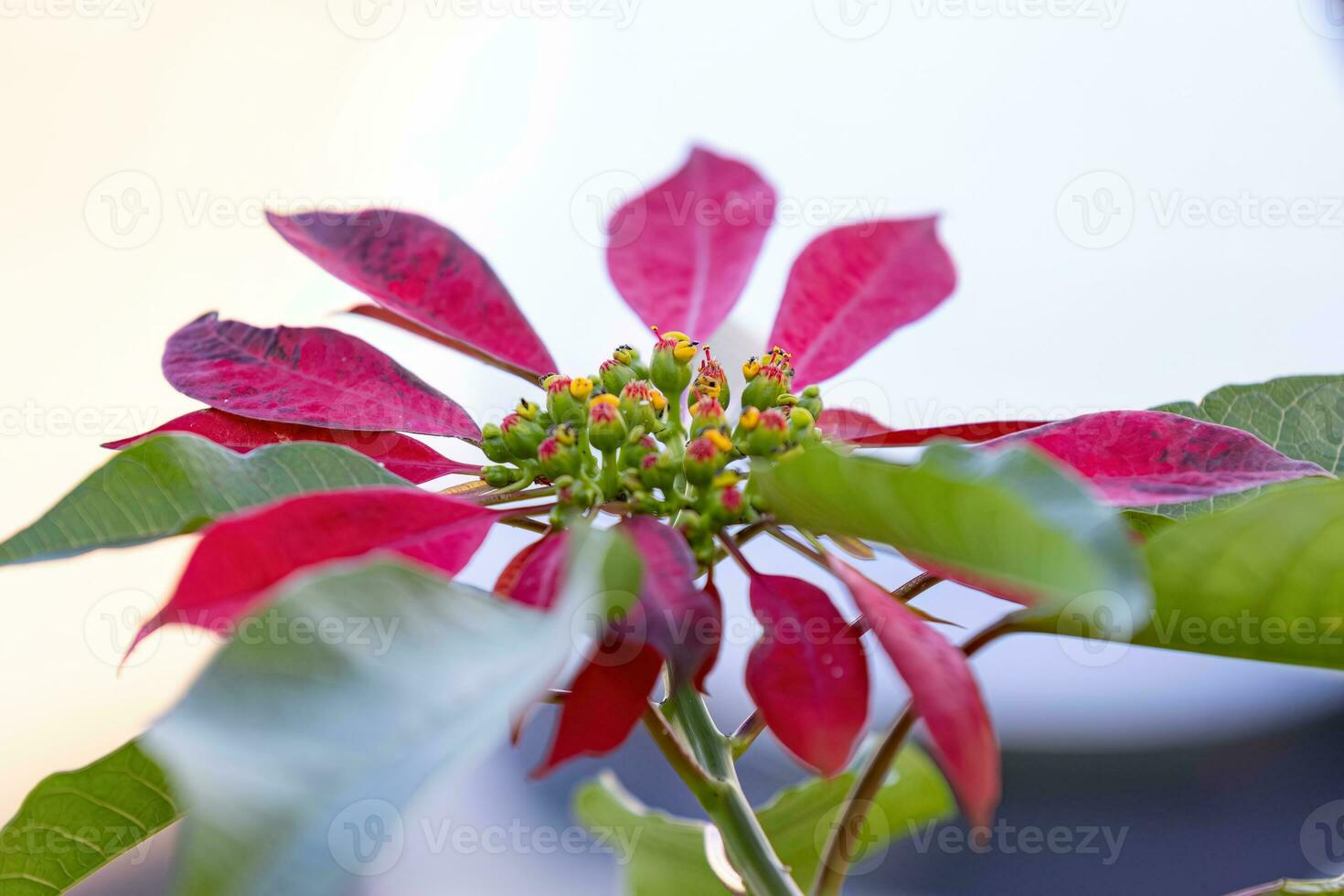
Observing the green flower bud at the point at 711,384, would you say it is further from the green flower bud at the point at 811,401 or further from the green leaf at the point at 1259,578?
the green leaf at the point at 1259,578

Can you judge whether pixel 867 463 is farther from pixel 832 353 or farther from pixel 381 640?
pixel 832 353

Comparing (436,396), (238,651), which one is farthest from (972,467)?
(436,396)

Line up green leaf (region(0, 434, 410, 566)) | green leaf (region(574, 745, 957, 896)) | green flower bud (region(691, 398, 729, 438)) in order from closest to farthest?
1. green leaf (region(0, 434, 410, 566))
2. green flower bud (region(691, 398, 729, 438))
3. green leaf (region(574, 745, 957, 896))

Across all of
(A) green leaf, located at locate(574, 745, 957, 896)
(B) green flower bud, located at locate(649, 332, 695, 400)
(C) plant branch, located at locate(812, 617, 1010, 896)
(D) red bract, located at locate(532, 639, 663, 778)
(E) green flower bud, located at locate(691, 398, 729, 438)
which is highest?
(B) green flower bud, located at locate(649, 332, 695, 400)

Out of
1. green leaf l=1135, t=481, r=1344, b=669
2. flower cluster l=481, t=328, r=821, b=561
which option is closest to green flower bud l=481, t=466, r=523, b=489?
flower cluster l=481, t=328, r=821, b=561

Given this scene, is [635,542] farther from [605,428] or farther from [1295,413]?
[1295,413]

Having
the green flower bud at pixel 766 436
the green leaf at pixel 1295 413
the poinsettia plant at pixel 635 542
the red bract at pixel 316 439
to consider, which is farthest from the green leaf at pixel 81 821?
the green leaf at pixel 1295 413

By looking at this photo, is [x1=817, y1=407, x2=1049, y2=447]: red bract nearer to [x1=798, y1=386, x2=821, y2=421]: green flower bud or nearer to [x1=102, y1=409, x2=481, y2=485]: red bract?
[x1=798, y1=386, x2=821, y2=421]: green flower bud
